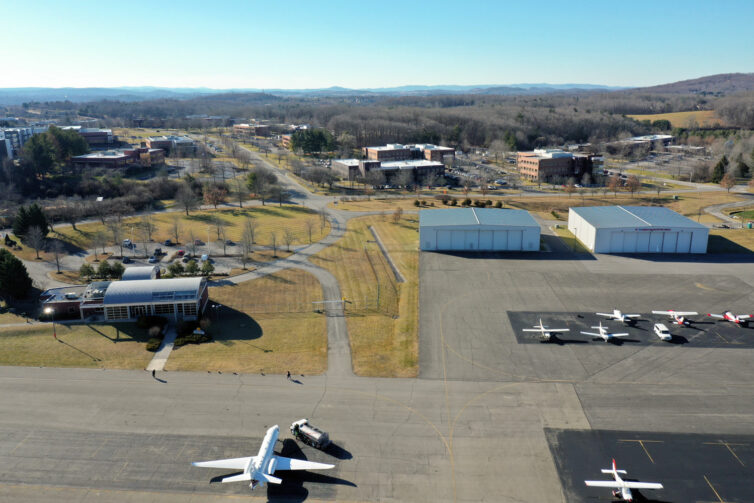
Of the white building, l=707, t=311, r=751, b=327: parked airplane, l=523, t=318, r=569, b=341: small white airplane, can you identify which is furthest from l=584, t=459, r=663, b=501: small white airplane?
the white building

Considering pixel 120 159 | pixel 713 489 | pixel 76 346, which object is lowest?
pixel 76 346

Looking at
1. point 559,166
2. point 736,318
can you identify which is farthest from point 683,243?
point 559,166

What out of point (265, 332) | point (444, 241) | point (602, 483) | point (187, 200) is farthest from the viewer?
point (187, 200)

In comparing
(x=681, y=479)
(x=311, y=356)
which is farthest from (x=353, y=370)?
(x=681, y=479)

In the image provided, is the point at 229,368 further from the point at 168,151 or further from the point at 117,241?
the point at 168,151

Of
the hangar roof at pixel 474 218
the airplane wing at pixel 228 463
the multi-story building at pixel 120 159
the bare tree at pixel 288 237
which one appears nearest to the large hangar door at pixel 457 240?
the hangar roof at pixel 474 218

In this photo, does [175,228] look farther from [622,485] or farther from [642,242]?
[622,485]
